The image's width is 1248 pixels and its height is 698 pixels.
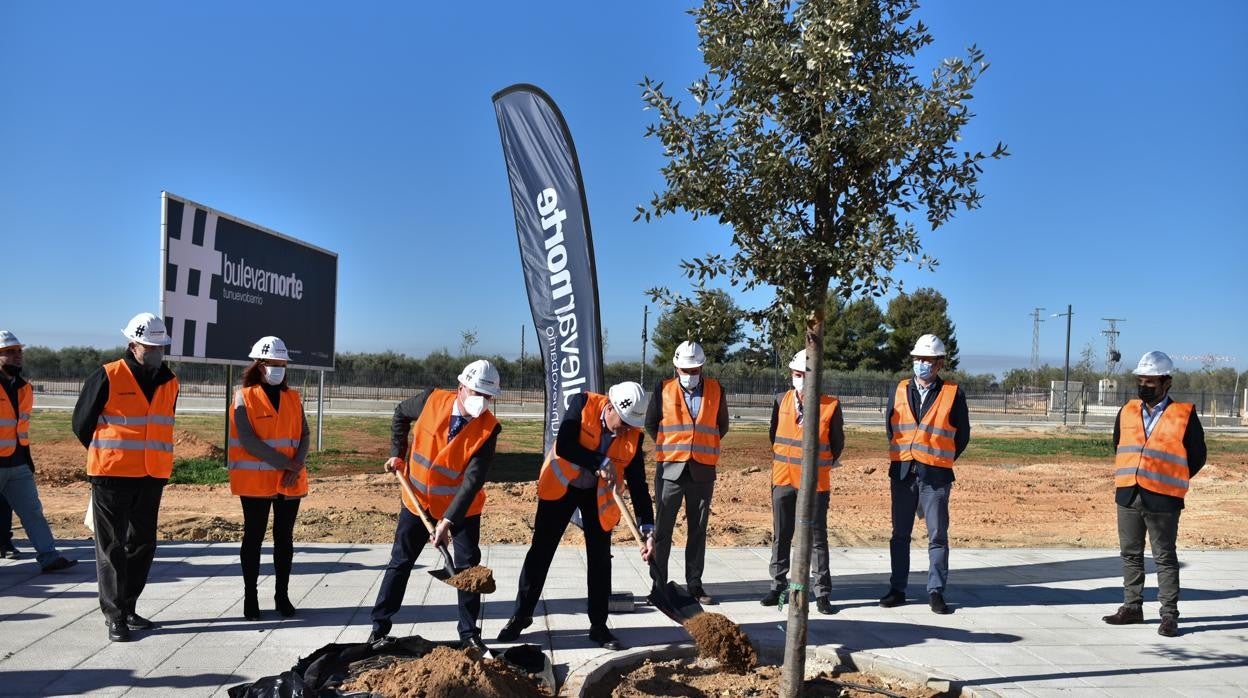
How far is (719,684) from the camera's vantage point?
5457mm

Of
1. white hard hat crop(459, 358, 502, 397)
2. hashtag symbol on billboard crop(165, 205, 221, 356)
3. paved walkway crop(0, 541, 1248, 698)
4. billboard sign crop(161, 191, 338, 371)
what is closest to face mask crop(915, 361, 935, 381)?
paved walkway crop(0, 541, 1248, 698)

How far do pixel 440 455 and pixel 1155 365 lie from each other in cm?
537

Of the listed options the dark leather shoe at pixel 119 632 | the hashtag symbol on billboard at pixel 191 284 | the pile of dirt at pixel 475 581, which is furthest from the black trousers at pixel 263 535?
the hashtag symbol on billboard at pixel 191 284

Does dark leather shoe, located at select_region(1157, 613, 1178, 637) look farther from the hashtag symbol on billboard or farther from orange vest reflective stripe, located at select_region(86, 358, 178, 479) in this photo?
the hashtag symbol on billboard

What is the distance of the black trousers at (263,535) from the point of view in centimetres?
655

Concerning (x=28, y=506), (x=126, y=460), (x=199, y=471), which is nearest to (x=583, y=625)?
(x=126, y=460)

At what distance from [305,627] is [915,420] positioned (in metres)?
4.92

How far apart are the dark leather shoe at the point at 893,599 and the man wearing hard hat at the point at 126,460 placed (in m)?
5.48

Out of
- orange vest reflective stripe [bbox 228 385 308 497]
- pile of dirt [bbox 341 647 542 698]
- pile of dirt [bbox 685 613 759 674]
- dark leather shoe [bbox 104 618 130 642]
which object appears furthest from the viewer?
orange vest reflective stripe [bbox 228 385 308 497]

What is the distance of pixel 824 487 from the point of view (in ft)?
24.4

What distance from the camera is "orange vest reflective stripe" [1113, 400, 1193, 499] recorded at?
7051 mm

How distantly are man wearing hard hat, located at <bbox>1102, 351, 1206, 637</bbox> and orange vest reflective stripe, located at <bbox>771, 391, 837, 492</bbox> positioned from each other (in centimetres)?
225

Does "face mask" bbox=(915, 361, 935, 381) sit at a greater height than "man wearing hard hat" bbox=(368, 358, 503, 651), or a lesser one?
greater

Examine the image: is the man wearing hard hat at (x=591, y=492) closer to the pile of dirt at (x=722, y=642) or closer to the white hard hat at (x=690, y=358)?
the pile of dirt at (x=722, y=642)
